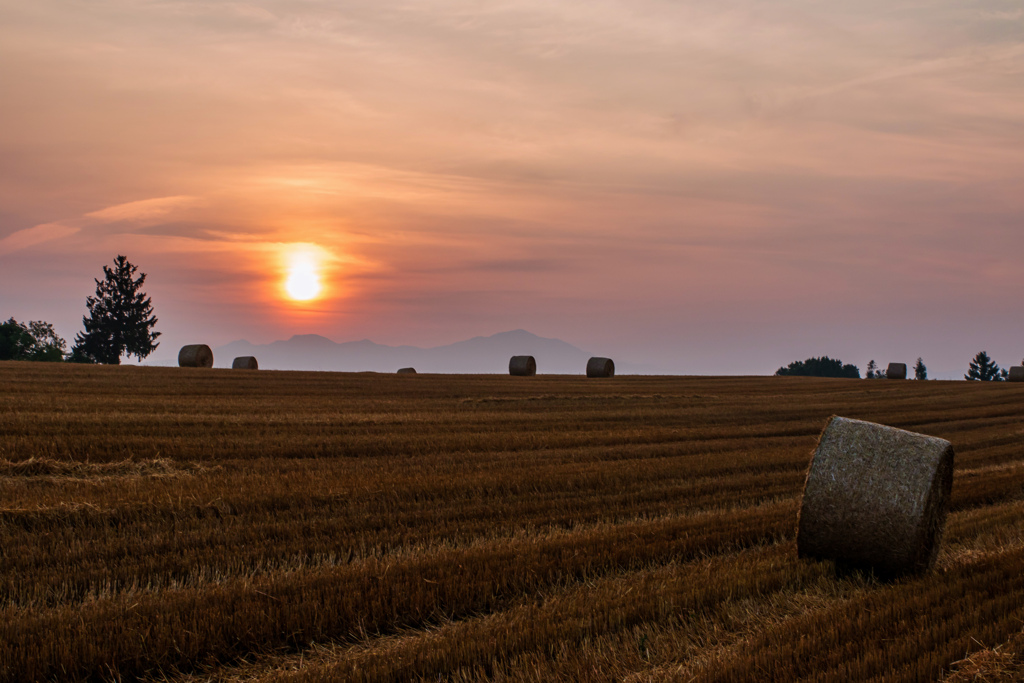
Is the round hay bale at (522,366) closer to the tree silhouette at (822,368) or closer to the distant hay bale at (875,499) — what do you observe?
the distant hay bale at (875,499)

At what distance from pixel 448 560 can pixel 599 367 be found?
3869 centimetres

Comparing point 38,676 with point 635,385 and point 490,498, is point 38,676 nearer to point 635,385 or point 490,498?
point 490,498

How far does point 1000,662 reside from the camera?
5984mm

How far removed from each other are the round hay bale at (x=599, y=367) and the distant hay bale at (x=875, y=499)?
3748 centimetres

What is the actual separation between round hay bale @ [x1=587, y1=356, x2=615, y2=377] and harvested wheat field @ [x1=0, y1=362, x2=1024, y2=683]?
26.3 metres

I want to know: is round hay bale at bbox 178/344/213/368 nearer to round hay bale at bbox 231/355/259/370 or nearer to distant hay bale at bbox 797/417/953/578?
round hay bale at bbox 231/355/259/370

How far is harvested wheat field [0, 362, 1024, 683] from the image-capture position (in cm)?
632

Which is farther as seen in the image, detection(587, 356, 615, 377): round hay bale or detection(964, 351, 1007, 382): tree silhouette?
detection(964, 351, 1007, 382): tree silhouette

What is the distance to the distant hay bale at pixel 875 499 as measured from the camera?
8.98 meters

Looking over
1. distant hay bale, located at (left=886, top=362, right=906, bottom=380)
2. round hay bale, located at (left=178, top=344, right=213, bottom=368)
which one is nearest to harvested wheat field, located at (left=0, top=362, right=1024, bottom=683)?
round hay bale, located at (left=178, top=344, right=213, bottom=368)

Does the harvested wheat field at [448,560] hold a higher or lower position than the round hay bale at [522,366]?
lower

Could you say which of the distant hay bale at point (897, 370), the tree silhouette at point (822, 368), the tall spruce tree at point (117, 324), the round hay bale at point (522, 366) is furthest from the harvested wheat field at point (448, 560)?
the tree silhouette at point (822, 368)

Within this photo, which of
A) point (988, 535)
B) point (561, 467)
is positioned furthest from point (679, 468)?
point (988, 535)

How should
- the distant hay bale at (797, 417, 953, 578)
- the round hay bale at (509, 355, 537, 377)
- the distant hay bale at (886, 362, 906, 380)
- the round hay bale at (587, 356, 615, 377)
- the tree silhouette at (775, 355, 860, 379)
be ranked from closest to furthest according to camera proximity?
the distant hay bale at (797, 417, 953, 578)
the round hay bale at (509, 355, 537, 377)
the round hay bale at (587, 356, 615, 377)
the distant hay bale at (886, 362, 906, 380)
the tree silhouette at (775, 355, 860, 379)
